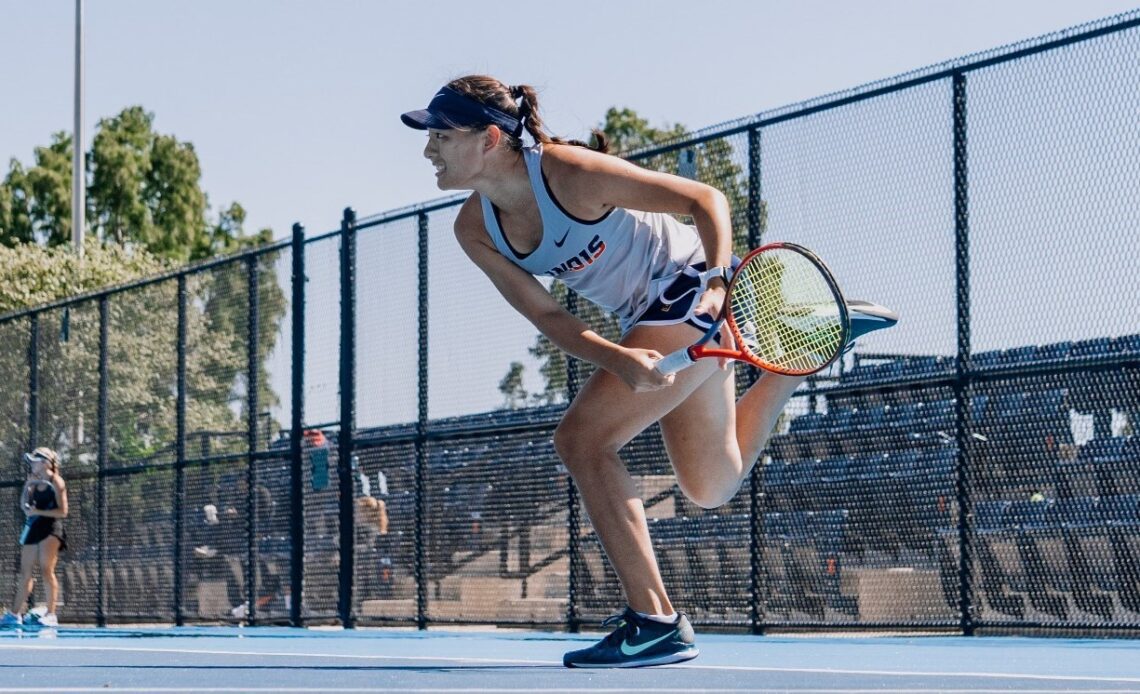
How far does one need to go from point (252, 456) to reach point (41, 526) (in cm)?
220

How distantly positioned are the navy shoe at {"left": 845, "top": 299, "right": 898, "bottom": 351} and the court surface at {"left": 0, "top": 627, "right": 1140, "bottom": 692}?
43.3 inches

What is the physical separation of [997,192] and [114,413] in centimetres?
887

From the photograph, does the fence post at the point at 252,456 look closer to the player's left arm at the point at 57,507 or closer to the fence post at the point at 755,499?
the player's left arm at the point at 57,507

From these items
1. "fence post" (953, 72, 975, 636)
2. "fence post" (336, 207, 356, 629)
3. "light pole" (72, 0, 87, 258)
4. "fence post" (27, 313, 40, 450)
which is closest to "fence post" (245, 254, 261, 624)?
"fence post" (336, 207, 356, 629)

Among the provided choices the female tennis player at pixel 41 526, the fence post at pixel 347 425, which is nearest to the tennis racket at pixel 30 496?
the female tennis player at pixel 41 526

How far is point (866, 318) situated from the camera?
561 cm

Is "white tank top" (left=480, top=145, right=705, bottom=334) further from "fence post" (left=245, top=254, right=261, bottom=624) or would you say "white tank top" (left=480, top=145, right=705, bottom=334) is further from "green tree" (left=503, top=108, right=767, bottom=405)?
"fence post" (left=245, top=254, right=261, bottom=624)

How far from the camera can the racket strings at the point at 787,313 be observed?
5.17m

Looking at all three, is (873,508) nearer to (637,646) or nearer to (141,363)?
(637,646)

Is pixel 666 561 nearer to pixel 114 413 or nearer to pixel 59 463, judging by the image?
pixel 114 413

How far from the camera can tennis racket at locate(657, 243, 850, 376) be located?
5.14 metres

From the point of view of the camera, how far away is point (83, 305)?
615 inches

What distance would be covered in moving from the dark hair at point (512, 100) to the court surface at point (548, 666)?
159cm

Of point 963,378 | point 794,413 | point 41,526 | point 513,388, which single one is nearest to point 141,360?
point 41,526
